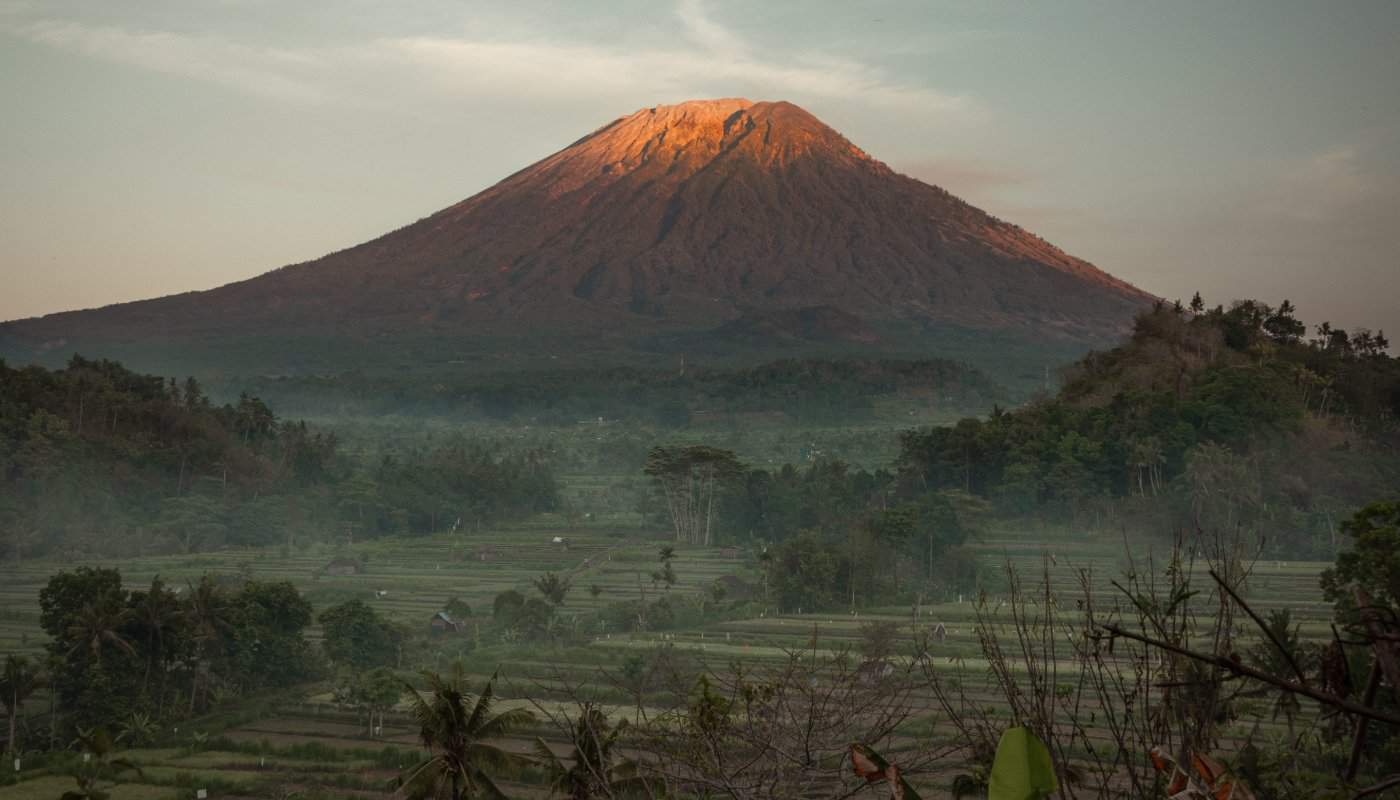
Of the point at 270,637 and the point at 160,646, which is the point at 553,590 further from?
the point at 160,646

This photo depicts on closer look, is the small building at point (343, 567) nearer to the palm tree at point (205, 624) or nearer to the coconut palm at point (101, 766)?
the palm tree at point (205, 624)

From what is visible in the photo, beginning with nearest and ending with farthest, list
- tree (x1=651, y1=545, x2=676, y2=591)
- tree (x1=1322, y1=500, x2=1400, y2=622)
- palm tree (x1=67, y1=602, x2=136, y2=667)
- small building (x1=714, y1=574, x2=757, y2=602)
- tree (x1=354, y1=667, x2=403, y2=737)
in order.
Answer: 1. tree (x1=1322, y1=500, x2=1400, y2=622)
2. palm tree (x1=67, y1=602, x2=136, y2=667)
3. tree (x1=354, y1=667, x2=403, y2=737)
4. small building (x1=714, y1=574, x2=757, y2=602)
5. tree (x1=651, y1=545, x2=676, y2=591)

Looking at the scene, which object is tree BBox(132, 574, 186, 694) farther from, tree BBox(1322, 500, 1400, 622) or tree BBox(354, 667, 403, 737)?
tree BBox(1322, 500, 1400, 622)

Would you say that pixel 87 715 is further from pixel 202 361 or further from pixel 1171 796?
pixel 202 361

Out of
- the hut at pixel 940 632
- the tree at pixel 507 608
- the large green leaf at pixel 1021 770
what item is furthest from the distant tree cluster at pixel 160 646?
the large green leaf at pixel 1021 770

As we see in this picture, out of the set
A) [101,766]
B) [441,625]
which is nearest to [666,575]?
[441,625]

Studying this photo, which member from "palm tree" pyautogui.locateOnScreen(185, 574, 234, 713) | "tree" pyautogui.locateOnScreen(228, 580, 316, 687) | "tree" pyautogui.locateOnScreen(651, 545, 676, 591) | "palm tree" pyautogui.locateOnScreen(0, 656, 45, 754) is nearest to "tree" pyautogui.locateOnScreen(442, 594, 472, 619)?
"tree" pyautogui.locateOnScreen(228, 580, 316, 687)
